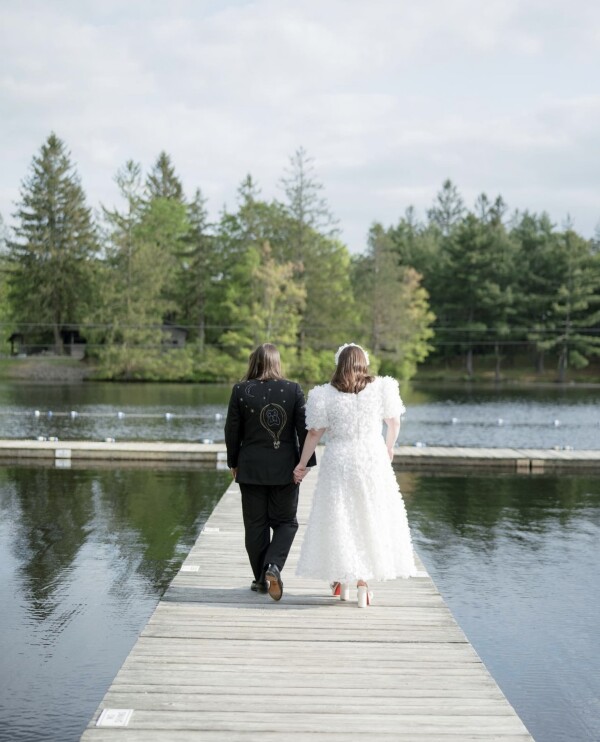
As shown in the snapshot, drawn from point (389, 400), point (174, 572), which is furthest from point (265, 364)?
point (174, 572)

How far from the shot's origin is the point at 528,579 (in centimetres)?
893

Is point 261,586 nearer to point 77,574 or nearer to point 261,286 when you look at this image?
point 77,574

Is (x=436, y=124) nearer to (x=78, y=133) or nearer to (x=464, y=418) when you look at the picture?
(x=78, y=133)

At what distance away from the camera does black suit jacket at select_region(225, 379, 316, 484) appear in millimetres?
6012

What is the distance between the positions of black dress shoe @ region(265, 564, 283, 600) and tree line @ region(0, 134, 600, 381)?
167 ft

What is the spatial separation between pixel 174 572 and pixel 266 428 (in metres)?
3.37

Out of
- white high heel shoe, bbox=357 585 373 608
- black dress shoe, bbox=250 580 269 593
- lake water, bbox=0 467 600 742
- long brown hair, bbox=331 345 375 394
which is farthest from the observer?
black dress shoe, bbox=250 580 269 593

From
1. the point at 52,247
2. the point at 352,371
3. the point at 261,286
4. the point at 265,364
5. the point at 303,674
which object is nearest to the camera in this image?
the point at 303,674

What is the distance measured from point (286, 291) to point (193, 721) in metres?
53.1

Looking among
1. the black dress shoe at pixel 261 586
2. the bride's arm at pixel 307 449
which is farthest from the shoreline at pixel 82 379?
the bride's arm at pixel 307 449

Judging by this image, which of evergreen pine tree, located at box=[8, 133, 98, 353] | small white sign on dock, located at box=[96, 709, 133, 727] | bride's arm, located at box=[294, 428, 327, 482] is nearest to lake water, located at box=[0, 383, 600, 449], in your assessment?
evergreen pine tree, located at box=[8, 133, 98, 353]

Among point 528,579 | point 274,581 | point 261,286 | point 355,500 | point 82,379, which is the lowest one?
point 528,579

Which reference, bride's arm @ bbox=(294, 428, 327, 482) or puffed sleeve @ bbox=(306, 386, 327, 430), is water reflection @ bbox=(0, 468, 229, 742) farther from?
puffed sleeve @ bbox=(306, 386, 327, 430)

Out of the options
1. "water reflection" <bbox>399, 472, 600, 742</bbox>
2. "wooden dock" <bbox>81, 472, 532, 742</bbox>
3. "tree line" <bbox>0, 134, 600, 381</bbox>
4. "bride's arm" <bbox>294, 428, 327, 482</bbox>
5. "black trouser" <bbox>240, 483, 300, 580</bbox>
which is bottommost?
"water reflection" <bbox>399, 472, 600, 742</bbox>
